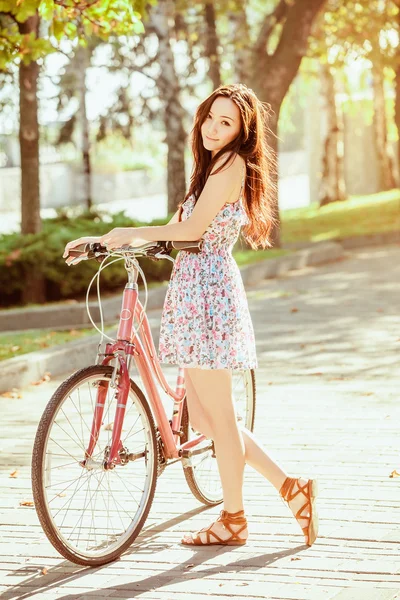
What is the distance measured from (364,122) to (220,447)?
38088 millimetres

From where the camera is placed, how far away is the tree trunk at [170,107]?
1847 cm

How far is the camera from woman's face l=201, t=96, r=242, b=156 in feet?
16.5

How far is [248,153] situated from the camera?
5.07 metres

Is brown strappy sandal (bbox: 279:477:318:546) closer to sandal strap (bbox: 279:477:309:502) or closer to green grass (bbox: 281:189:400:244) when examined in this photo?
sandal strap (bbox: 279:477:309:502)

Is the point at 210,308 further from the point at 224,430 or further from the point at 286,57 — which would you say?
the point at 286,57

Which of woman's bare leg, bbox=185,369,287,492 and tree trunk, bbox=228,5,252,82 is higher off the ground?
tree trunk, bbox=228,5,252,82

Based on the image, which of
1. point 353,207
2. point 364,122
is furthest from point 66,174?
point 353,207

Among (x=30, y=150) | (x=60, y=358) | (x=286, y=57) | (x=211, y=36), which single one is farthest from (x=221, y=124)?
(x=211, y=36)

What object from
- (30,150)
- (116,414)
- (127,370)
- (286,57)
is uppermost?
(286,57)

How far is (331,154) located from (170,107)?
1333cm

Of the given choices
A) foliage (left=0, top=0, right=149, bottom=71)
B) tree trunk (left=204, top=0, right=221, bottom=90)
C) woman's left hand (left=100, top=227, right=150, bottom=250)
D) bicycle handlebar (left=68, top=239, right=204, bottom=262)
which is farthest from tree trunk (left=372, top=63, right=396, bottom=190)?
woman's left hand (left=100, top=227, right=150, bottom=250)

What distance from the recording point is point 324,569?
4797 millimetres

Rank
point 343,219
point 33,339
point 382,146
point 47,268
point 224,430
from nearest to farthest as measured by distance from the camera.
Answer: point 224,430, point 33,339, point 47,268, point 343,219, point 382,146

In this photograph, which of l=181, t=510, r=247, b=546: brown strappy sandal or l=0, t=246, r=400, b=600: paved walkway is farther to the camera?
l=181, t=510, r=247, b=546: brown strappy sandal
